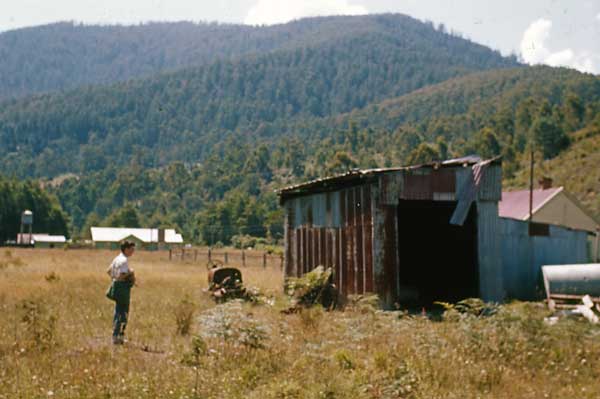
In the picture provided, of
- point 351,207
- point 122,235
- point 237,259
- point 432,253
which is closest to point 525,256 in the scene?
point 432,253

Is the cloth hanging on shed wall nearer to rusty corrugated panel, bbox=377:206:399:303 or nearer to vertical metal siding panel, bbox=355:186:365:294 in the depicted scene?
rusty corrugated panel, bbox=377:206:399:303

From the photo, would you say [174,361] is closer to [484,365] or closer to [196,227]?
[484,365]

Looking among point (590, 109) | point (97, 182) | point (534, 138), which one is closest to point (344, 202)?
point (534, 138)

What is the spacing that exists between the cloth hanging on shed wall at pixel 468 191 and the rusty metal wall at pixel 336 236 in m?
2.46

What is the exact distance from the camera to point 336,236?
19938 millimetres

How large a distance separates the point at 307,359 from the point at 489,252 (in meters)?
10.4

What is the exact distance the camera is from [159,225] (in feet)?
472

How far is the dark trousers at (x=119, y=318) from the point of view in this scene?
11789mm

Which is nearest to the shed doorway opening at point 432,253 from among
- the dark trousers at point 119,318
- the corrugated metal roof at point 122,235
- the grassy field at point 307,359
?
the grassy field at point 307,359

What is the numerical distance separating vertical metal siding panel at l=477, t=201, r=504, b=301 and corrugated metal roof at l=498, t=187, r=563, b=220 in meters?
13.3

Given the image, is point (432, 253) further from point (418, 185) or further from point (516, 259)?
point (418, 185)

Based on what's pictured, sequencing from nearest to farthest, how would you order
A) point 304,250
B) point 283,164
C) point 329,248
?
point 329,248 < point 304,250 < point 283,164

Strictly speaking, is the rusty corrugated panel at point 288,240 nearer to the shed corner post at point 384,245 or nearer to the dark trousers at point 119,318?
the shed corner post at point 384,245

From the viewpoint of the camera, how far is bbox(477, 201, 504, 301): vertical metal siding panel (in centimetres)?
1858
